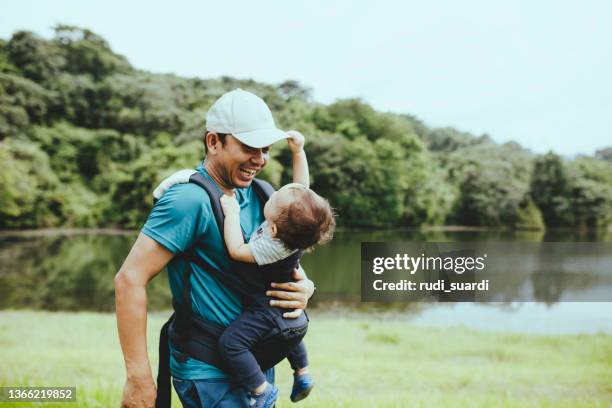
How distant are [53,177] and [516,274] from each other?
1566cm

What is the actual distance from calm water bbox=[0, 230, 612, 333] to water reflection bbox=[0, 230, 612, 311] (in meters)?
0.02

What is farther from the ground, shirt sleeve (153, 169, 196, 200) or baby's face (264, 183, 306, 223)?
shirt sleeve (153, 169, 196, 200)

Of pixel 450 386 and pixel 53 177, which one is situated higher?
pixel 53 177

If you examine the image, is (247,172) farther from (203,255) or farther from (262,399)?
(262,399)

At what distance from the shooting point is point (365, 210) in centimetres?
2272

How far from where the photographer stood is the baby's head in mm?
1322

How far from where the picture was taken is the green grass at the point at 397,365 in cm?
408

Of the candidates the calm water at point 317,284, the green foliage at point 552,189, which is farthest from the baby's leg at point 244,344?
the green foliage at point 552,189

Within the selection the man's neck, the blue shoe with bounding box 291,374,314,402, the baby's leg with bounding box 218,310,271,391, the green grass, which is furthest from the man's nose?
the green grass

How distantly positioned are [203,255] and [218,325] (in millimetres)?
187

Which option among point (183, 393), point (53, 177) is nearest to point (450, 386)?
point (183, 393)

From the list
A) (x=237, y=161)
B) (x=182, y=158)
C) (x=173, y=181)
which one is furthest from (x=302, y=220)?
(x=182, y=158)

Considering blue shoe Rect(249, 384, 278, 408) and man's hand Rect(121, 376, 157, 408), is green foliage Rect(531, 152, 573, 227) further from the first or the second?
man's hand Rect(121, 376, 157, 408)

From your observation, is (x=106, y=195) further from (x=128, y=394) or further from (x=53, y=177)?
(x=128, y=394)
